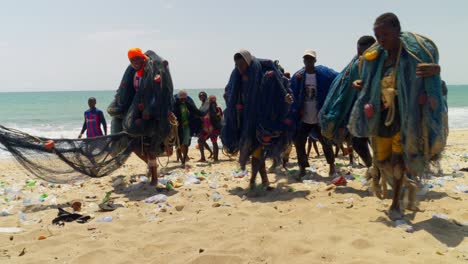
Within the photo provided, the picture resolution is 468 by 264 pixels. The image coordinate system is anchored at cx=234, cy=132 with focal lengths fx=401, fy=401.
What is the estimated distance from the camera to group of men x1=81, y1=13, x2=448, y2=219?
3836mm

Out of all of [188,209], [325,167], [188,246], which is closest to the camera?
[188,246]

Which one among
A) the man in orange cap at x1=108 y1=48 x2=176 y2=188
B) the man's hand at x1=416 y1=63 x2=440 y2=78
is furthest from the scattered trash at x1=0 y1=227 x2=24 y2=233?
the man's hand at x1=416 y1=63 x2=440 y2=78

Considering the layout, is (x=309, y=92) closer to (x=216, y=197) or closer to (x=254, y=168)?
(x=254, y=168)

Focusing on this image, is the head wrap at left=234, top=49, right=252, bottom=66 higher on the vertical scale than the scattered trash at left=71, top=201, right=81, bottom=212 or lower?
higher

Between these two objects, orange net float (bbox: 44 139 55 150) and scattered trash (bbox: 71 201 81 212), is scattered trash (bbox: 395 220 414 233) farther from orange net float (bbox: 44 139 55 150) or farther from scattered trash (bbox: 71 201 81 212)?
orange net float (bbox: 44 139 55 150)

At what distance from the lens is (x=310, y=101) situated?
6445 millimetres

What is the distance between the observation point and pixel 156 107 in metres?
5.98

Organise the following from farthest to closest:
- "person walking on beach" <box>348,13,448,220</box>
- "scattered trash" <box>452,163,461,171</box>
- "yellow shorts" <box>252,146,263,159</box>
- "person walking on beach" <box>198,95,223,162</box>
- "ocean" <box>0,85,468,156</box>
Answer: "ocean" <box>0,85,468,156</box>, "person walking on beach" <box>198,95,223,162</box>, "scattered trash" <box>452,163,461,171</box>, "yellow shorts" <box>252,146,263,159</box>, "person walking on beach" <box>348,13,448,220</box>

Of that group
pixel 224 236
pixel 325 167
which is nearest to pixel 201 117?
pixel 325 167

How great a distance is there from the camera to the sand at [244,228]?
11.1 ft

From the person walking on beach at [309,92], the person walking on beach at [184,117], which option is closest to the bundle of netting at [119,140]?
the person walking on beach at [309,92]

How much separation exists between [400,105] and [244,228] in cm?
198

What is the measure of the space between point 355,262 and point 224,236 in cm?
128

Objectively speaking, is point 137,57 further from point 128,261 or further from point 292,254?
point 292,254
